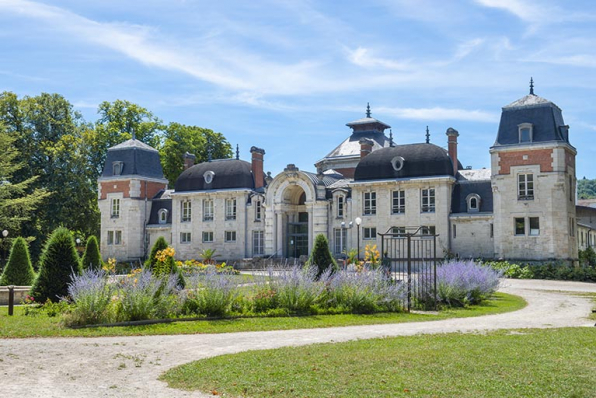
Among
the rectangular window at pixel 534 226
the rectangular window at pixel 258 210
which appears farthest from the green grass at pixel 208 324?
the rectangular window at pixel 258 210

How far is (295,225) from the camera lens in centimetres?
4806

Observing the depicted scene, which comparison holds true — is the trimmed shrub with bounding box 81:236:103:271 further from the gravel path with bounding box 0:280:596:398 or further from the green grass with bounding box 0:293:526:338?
the gravel path with bounding box 0:280:596:398

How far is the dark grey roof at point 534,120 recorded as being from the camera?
38562mm

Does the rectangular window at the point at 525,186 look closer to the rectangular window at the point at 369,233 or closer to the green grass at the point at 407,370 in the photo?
the rectangular window at the point at 369,233

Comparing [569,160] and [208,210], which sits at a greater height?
[569,160]

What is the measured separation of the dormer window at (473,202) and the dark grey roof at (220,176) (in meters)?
16.6

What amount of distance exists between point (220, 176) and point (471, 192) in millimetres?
19023

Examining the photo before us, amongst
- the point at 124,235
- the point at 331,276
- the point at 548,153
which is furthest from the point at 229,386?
the point at 124,235

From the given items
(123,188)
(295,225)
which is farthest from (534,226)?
(123,188)

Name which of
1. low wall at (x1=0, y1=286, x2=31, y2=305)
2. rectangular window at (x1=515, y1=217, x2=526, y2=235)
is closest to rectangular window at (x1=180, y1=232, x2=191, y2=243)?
rectangular window at (x1=515, y1=217, x2=526, y2=235)

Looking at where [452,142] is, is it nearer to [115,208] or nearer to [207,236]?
[207,236]

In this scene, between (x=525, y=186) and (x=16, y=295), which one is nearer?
(x=16, y=295)

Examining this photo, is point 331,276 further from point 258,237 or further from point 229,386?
point 258,237

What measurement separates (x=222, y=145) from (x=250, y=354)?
5186 centimetres
